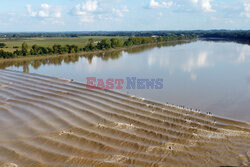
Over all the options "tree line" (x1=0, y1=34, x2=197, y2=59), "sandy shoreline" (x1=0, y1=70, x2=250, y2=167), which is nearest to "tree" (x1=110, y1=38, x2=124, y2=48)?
"tree line" (x1=0, y1=34, x2=197, y2=59)

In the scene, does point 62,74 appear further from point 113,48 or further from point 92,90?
point 113,48

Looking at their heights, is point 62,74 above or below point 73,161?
above

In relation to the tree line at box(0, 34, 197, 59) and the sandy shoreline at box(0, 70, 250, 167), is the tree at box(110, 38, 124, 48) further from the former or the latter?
the sandy shoreline at box(0, 70, 250, 167)

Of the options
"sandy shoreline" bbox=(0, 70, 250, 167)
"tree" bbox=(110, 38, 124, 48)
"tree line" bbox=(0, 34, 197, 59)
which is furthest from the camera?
"tree" bbox=(110, 38, 124, 48)

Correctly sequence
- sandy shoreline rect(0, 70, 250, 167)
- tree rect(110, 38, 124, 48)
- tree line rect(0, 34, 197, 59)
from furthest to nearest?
tree rect(110, 38, 124, 48) < tree line rect(0, 34, 197, 59) < sandy shoreline rect(0, 70, 250, 167)

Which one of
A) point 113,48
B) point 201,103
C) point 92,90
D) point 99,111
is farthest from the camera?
point 113,48

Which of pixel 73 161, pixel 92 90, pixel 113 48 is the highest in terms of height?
pixel 113 48

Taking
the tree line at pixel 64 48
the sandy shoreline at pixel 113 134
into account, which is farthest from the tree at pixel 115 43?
the sandy shoreline at pixel 113 134

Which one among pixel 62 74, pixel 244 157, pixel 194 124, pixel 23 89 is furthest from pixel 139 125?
pixel 62 74

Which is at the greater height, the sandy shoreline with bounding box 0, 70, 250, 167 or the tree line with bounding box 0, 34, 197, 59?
the tree line with bounding box 0, 34, 197, 59
